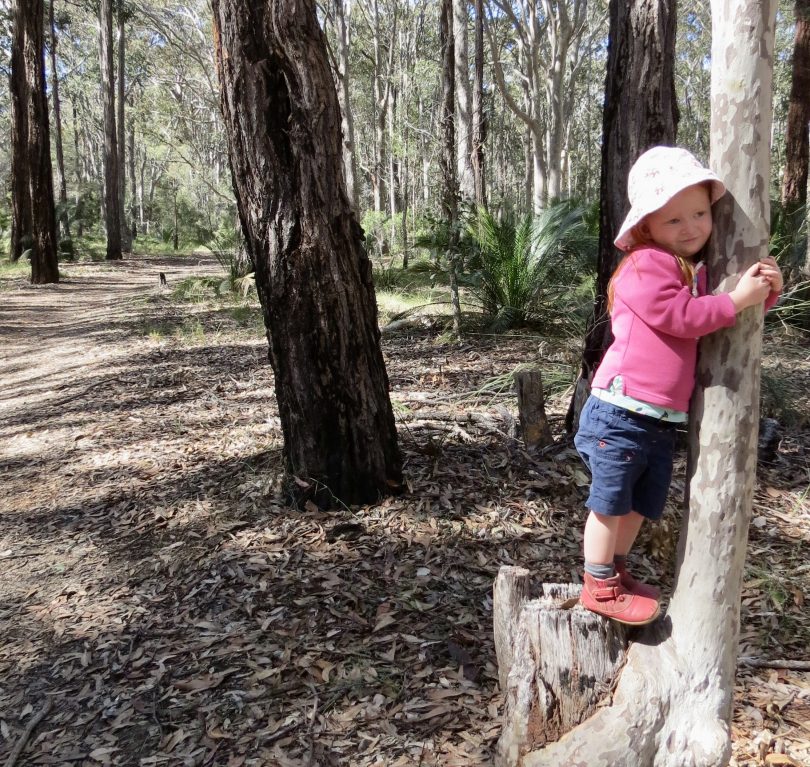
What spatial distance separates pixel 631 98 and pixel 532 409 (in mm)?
1745

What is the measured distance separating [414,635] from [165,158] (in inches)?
1668

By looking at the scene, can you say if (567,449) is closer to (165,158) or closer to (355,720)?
(355,720)

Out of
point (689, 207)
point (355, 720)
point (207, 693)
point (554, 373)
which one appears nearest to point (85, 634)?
point (207, 693)

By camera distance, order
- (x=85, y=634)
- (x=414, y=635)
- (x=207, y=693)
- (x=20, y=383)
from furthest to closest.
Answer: (x=20, y=383) → (x=85, y=634) → (x=414, y=635) → (x=207, y=693)

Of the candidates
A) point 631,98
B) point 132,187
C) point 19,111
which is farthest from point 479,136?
point 132,187

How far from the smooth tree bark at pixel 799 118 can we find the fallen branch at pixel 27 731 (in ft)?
32.9

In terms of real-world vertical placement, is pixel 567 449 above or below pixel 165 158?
below

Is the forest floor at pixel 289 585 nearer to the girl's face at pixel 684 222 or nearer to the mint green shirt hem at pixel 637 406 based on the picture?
the mint green shirt hem at pixel 637 406

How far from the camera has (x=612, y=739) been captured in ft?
5.79

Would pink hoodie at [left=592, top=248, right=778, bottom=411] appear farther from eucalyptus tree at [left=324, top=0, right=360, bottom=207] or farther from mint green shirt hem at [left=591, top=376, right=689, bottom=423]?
eucalyptus tree at [left=324, top=0, right=360, bottom=207]

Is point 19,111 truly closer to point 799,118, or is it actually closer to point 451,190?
point 451,190

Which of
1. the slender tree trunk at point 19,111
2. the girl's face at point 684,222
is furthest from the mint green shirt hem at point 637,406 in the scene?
the slender tree trunk at point 19,111

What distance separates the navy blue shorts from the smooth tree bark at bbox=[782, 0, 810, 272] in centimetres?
904

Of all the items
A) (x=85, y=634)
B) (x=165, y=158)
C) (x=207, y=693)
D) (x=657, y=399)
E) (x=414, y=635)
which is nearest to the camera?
(x=657, y=399)
